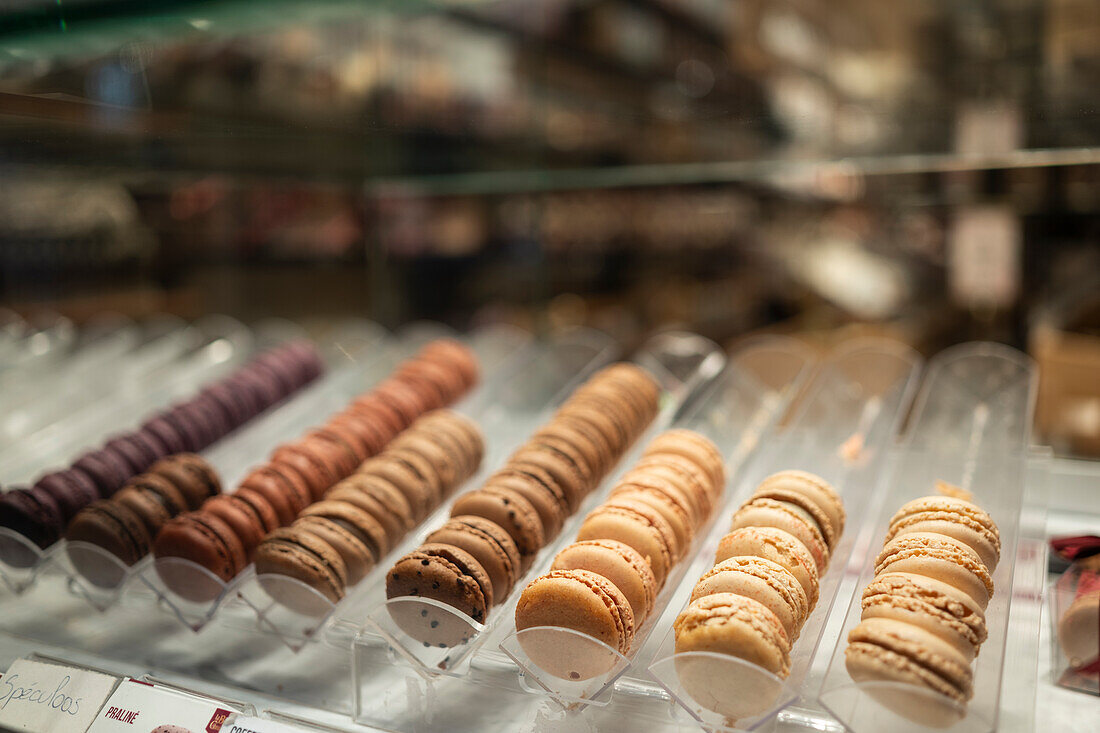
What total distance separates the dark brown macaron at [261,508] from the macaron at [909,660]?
2.59 feet

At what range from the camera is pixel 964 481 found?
1247 millimetres

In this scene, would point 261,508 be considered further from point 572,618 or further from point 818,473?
point 818,473

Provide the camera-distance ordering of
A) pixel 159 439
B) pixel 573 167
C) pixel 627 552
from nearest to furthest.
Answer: pixel 627 552 < pixel 159 439 < pixel 573 167

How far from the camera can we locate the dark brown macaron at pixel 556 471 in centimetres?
123

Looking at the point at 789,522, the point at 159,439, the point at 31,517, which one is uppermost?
the point at 789,522

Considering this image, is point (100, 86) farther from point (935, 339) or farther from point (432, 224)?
point (935, 339)

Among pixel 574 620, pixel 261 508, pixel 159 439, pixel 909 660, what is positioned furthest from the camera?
pixel 159 439

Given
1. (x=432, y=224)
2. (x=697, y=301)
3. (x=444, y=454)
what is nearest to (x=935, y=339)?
(x=697, y=301)

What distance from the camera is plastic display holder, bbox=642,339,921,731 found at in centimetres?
82

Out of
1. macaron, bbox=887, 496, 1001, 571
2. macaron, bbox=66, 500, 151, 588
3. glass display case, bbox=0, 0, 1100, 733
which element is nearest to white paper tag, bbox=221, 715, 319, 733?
glass display case, bbox=0, 0, 1100, 733

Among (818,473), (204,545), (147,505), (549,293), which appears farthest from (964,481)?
(549,293)

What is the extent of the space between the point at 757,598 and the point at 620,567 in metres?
0.16

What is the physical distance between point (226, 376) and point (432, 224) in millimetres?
1187

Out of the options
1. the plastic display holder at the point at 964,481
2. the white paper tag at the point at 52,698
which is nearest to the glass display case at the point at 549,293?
the plastic display holder at the point at 964,481
